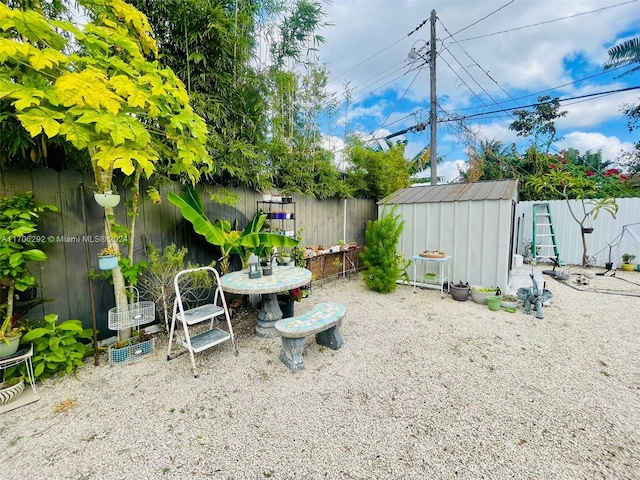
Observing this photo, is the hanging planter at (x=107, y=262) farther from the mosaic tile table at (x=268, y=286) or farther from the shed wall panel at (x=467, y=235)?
the shed wall panel at (x=467, y=235)

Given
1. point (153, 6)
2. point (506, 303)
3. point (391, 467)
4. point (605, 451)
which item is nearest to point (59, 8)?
point (153, 6)

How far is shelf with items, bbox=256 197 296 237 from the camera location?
4.14 metres

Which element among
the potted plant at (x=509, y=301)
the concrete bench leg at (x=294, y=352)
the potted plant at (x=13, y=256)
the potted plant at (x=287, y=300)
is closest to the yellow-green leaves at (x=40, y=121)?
the potted plant at (x=13, y=256)

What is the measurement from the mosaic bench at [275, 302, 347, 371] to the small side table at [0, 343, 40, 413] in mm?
1909

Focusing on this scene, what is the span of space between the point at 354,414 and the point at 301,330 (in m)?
0.78

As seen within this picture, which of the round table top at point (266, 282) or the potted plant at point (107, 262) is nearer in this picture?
the potted plant at point (107, 262)

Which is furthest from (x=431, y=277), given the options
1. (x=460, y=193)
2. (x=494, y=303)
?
(x=460, y=193)

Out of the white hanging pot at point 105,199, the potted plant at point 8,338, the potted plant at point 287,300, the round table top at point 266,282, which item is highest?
the white hanging pot at point 105,199

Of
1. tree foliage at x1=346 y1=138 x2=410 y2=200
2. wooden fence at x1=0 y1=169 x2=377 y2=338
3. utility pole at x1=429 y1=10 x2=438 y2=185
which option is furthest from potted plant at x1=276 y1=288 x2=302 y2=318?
utility pole at x1=429 y1=10 x2=438 y2=185

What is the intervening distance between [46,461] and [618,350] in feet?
16.3

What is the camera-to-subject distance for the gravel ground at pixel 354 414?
1.47 metres

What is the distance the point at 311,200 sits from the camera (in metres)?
5.43

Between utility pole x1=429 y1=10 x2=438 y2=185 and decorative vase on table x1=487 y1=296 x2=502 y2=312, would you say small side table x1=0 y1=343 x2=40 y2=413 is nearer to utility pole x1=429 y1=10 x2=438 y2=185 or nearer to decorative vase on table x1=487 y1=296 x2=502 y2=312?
decorative vase on table x1=487 y1=296 x2=502 y2=312

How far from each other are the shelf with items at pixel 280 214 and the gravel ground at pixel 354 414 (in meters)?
1.87
